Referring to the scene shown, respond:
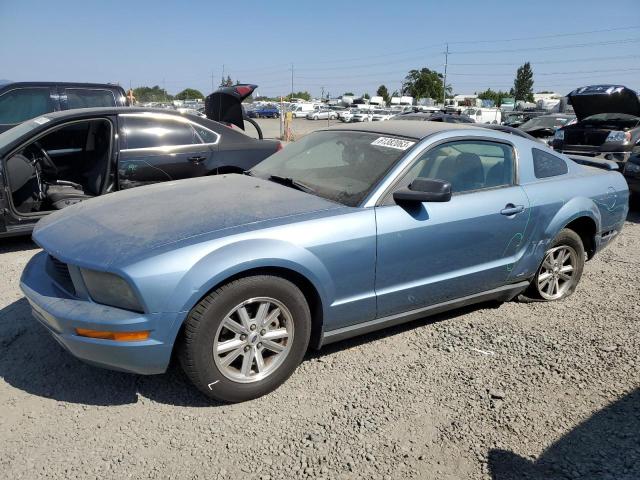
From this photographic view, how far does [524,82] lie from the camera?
315 feet

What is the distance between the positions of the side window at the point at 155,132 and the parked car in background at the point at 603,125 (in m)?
7.59

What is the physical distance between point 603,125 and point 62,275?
10.7m

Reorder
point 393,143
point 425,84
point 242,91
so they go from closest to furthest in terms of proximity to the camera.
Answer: point 393,143, point 242,91, point 425,84

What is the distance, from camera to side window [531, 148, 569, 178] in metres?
3.92

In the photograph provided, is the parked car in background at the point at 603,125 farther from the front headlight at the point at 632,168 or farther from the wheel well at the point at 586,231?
the wheel well at the point at 586,231

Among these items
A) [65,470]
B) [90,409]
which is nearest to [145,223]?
[90,409]

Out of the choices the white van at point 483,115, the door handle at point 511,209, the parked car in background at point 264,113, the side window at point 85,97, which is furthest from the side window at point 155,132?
the parked car in background at point 264,113

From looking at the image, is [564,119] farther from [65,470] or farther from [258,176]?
[65,470]

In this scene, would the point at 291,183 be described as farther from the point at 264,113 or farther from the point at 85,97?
the point at 264,113

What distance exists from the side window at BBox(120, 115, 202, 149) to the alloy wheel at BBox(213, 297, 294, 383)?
3440mm

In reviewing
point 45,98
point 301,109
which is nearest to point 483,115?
point 301,109

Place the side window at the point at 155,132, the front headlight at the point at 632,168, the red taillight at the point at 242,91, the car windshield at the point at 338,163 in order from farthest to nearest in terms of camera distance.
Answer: the red taillight at the point at 242,91
the front headlight at the point at 632,168
the side window at the point at 155,132
the car windshield at the point at 338,163

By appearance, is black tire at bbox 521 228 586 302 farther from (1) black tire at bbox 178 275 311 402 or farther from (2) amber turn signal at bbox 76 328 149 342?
(2) amber turn signal at bbox 76 328 149 342

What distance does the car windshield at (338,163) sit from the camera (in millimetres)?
3244
